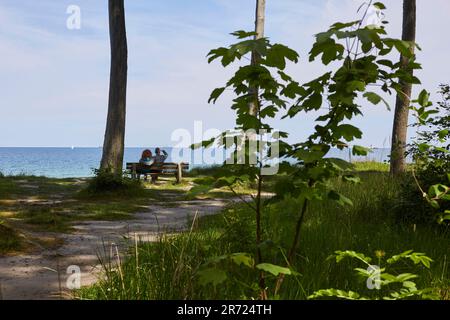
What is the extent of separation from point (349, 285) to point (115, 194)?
30.4ft

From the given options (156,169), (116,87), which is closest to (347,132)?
(116,87)

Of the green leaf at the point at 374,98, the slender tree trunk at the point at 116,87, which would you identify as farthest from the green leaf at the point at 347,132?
the slender tree trunk at the point at 116,87

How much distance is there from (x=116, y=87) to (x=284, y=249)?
35.2ft

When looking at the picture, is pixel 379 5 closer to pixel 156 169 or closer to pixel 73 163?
pixel 156 169

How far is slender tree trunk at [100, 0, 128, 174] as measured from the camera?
44.0ft

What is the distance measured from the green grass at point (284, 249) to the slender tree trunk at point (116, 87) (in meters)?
6.67

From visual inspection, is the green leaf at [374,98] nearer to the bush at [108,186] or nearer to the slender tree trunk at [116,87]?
the bush at [108,186]

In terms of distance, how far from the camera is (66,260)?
18.2 ft

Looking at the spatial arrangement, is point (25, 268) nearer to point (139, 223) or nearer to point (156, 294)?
point (156, 294)

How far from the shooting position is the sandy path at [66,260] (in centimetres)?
437

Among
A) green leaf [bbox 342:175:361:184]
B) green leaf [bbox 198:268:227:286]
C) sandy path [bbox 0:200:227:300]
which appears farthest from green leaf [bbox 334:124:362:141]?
sandy path [bbox 0:200:227:300]

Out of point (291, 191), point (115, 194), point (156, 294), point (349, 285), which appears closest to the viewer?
point (291, 191)
